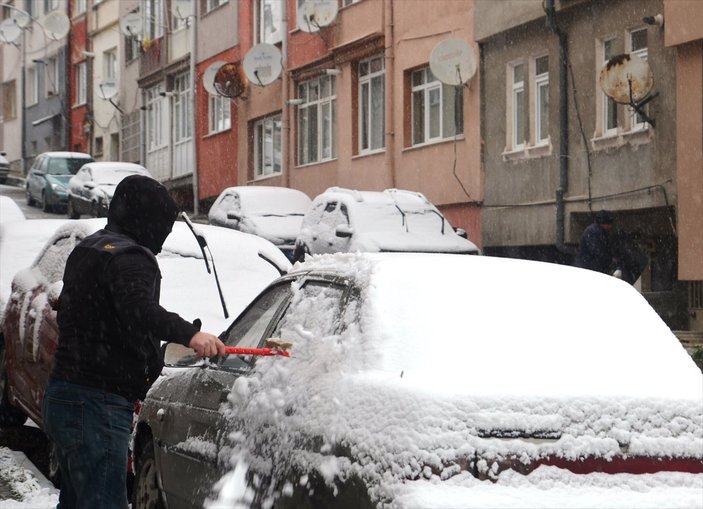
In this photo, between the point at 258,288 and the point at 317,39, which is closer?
the point at 258,288

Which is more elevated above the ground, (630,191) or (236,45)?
(236,45)

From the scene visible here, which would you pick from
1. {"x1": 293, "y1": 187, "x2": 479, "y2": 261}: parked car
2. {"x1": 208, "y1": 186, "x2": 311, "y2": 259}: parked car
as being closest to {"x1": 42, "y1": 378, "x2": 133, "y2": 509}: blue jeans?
{"x1": 293, "y1": 187, "x2": 479, "y2": 261}: parked car

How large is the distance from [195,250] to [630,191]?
1131cm

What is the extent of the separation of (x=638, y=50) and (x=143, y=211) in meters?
15.7

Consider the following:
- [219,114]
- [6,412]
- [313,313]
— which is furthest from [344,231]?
[219,114]

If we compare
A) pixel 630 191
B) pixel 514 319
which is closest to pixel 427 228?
pixel 630 191

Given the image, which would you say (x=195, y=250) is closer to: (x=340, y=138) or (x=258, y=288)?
(x=258, y=288)

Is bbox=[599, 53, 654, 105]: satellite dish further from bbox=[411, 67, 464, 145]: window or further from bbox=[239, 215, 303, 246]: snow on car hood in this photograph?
bbox=[239, 215, 303, 246]: snow on car hood

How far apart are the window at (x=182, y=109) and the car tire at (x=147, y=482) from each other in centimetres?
3334

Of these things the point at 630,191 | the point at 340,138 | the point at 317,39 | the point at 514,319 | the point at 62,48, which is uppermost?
the point at 62,48

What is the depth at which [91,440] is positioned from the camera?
5.04 meters

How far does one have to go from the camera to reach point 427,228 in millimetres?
20703

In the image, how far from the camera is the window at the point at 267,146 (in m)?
34.1

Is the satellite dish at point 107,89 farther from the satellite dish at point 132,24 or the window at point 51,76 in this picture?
the window at point 51,76
